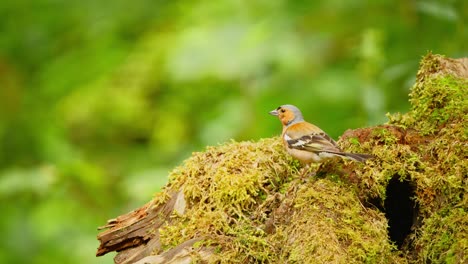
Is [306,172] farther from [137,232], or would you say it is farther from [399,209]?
[137,232]

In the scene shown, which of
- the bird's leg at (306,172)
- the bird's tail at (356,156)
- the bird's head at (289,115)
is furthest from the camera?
the bird's head at (289,115)

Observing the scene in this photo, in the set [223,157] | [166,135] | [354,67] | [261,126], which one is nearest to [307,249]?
[223,157]

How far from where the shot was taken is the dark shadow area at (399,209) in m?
3.21

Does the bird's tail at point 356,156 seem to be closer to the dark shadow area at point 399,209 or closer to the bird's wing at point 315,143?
the bird's wing at point 315,143

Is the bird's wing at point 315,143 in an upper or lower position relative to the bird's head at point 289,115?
lower

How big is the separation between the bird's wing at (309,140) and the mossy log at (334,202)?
97mm

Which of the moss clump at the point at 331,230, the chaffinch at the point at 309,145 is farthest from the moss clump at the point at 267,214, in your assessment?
the chaffinch at the point at 309,145

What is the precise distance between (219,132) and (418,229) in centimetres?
384

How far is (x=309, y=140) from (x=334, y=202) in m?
0.60

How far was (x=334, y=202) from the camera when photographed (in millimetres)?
2979

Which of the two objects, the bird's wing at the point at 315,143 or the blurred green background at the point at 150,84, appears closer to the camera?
the bird's wing at the point at 315,143

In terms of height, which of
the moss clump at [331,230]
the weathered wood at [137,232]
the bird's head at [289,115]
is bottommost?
the moss clump at [331,230]

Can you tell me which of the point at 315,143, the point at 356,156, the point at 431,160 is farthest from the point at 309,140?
the point at 431,160

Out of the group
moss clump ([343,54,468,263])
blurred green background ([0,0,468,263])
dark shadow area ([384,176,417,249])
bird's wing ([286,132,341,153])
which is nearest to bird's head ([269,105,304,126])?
bird's wing ([286,132,341,153])
